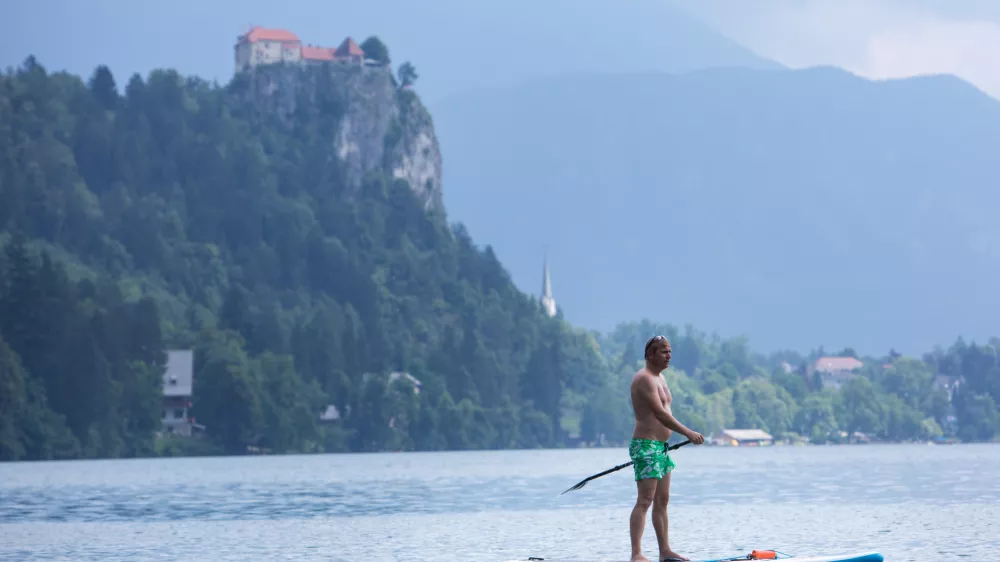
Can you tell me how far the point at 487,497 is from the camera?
62375 mm

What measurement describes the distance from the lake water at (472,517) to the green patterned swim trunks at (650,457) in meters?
9.12

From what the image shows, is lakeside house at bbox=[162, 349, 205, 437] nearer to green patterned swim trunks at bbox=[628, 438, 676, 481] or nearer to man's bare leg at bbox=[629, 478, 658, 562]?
man's bare leg at bbox=[629, 478, 658, 562]

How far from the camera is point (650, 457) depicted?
23.3 meters

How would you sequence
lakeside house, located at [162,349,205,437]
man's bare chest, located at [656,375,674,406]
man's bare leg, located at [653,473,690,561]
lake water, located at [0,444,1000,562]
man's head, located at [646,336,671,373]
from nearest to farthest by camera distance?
man's head, located at [646,336,671,373] < man's bare chest, located at [656,375,674,406] < man's bare leg, located at [653,473,690,561] < lake water, located at [0,444,1000,562] < lakeside house, located at [162,349,205,437]

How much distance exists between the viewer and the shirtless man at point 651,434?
23.2 m

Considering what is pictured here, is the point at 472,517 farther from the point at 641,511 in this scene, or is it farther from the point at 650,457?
the point at 650,457

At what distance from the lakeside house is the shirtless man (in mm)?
122542

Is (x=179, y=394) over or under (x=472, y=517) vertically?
over

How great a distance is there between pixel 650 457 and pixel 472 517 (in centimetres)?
2537

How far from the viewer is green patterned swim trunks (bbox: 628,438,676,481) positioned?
23312 mm

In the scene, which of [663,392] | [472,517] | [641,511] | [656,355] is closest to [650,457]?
[641,511]

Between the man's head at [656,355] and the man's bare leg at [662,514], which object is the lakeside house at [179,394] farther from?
the man's head at [656,355]

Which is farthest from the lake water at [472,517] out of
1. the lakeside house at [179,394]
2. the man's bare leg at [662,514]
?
the lakeside house at [179,394]

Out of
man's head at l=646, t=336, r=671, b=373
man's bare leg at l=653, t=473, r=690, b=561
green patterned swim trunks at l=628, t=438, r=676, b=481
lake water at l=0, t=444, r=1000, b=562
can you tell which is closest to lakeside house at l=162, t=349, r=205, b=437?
lake water at l=0, t=444, r=1000, b=562
